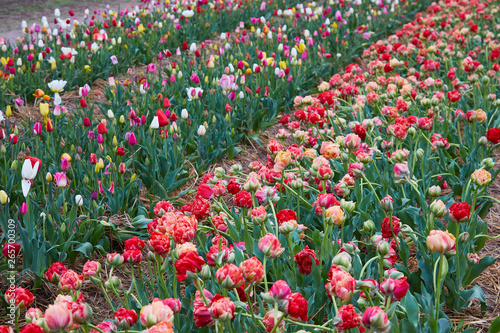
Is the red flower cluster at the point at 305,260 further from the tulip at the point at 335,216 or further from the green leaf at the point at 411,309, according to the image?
the green leaf at the point at 411,309

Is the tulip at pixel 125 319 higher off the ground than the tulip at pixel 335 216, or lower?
lower

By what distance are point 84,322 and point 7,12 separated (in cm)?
888

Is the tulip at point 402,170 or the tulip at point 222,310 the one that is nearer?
the tulip at point 222,310

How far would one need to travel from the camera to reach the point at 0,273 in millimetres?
1796

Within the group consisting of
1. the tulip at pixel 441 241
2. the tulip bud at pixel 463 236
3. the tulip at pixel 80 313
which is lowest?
the tulip bud at pixel 463 236

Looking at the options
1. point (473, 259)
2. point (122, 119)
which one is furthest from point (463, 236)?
point (122, 119)

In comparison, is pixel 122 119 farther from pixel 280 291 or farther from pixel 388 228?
pixel 280 291

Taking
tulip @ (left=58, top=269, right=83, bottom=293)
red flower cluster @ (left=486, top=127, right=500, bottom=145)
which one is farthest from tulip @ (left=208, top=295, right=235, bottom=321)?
red flower cluster @ (left=486, top=127, right=500, bottom=145)

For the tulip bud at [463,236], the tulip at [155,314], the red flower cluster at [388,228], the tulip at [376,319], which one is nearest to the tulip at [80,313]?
the tulip at [155,314]

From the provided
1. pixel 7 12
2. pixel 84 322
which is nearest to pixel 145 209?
pixel 84 322

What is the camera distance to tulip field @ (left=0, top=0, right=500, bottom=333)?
3.93ft

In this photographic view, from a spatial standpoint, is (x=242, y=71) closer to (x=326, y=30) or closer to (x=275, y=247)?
(x=326, y=30)

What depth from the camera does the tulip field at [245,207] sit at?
47.1 inches

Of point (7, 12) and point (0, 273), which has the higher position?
point (7, 12)
